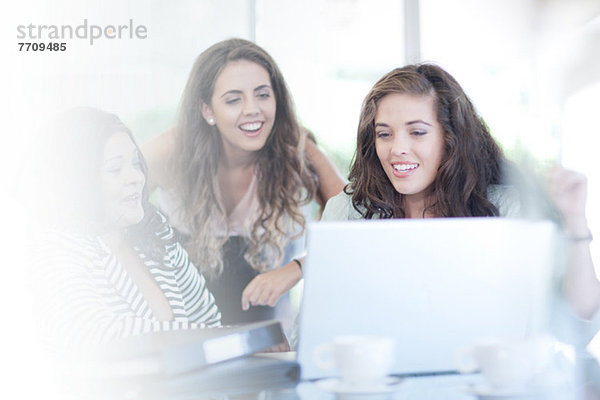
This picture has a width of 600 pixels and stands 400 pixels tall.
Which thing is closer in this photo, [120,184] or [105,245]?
[105,245]

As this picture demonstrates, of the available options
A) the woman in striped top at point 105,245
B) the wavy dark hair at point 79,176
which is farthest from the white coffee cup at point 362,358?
the wavy dark hair at point 79,176

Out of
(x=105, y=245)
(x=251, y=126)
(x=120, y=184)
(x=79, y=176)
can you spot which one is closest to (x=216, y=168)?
(x=251, y=126)

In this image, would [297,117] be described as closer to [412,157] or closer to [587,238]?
[412,157]

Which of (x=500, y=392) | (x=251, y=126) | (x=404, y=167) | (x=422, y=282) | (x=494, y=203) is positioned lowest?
(x=500, y=392)

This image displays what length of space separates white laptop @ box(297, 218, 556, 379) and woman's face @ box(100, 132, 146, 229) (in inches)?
45.0

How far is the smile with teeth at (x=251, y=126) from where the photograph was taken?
231 centimetres

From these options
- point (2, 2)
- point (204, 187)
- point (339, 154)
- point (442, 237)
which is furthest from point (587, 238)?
point (2, 2)

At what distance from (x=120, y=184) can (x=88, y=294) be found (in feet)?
1.63

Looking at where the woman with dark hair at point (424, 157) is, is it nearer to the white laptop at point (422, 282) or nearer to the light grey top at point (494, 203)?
the light grey top at point (494, 203)

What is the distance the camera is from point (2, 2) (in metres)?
2.26

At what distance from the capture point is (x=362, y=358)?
91 cm

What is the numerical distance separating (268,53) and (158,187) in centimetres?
66

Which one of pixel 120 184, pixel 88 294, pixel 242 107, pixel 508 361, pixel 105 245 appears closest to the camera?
pixel 508 361

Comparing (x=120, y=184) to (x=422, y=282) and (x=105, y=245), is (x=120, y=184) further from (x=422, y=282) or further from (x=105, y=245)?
(x=422, y=282)
